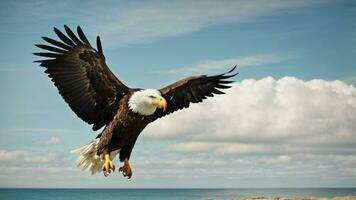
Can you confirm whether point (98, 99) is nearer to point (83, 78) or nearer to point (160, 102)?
A: point (83, 78)

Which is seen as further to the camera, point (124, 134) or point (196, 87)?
point (196, 87)

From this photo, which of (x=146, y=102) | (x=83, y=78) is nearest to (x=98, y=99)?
(x=83, y=78)

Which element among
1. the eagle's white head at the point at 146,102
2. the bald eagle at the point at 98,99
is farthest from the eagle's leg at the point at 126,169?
the eagle's white head at the point at 146,102

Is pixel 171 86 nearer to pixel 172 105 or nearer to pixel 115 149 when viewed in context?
pixel 172 105

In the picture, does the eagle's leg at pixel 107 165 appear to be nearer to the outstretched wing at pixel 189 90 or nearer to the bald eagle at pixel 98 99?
the bald eagle at pixel 98 99

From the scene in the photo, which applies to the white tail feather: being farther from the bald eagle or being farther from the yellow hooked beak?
the yellow hooked beak

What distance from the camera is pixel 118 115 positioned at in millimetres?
6016

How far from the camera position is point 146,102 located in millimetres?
5809

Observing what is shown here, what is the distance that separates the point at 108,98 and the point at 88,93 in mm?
228

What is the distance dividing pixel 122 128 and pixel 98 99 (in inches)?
19.3

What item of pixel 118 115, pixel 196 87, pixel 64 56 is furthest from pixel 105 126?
pixel 196 87

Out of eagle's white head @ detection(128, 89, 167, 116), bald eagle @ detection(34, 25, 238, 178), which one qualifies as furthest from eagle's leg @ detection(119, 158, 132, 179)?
eagle's white head @ detection(128, 89, 167, 116)

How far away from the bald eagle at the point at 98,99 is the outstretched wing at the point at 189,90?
1.11ft

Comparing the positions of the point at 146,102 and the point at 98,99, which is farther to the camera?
the point at 98,99
